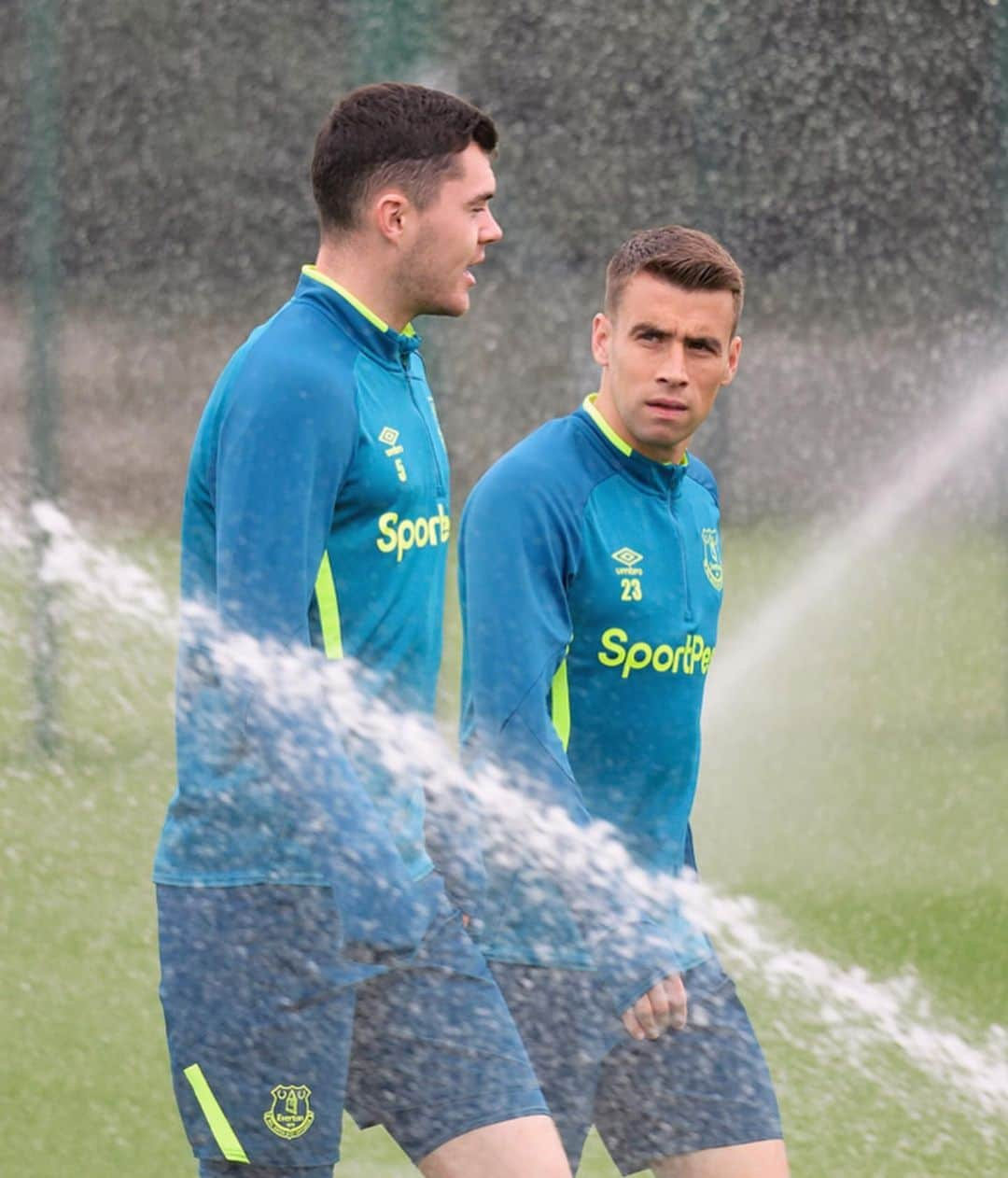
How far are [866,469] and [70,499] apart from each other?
489cm

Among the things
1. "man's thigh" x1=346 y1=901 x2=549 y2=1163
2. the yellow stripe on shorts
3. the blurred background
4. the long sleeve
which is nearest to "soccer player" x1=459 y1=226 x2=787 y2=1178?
"man's thigh" x1=346 y1=901 x2=549 y2=1163

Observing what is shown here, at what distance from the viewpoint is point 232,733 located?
2.30 meters

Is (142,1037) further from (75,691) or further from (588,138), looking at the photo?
(588,138)

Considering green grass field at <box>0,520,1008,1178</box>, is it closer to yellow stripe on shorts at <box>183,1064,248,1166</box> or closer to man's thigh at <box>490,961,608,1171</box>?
man's thigh at <box>490,961,608,1171</box>

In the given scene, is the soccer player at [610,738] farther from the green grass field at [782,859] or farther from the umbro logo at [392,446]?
the green grass field at [782,859]

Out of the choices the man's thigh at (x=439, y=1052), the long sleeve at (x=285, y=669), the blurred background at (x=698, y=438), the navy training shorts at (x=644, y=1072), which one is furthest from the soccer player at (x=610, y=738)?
the blurred background at (x=698, y=438)

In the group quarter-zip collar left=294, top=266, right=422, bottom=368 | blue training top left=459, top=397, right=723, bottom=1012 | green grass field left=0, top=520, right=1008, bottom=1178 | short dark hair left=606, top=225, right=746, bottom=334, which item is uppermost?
short dark hair left=606, top=225, right=746, bottom=334

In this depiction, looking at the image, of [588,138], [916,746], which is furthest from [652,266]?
[588,138]

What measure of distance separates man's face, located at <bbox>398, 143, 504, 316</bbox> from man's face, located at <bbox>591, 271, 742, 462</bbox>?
0.27m

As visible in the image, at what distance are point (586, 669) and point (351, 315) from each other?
49 cm

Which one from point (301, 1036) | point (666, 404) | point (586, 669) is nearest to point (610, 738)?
point (586, 669)

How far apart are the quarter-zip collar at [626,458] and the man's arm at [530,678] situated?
0.16 meters

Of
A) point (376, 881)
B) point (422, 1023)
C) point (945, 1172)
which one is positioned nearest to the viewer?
point (376, 881)

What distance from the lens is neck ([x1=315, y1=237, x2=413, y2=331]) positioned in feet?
8.23
